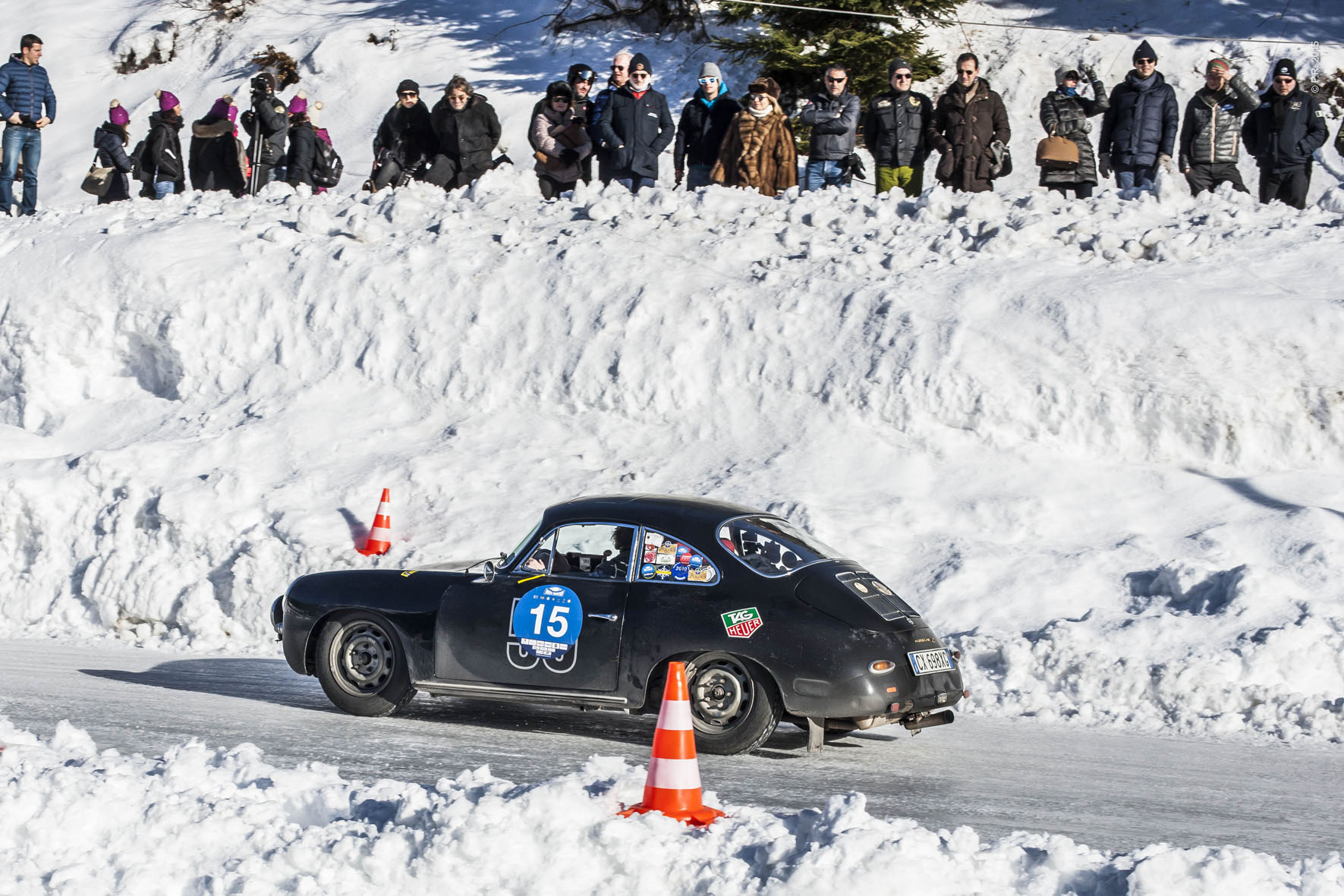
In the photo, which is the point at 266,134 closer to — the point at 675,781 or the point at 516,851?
the point at 675,781

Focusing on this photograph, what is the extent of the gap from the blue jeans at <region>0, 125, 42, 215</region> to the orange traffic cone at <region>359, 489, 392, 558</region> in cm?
880

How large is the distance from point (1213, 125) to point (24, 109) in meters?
14.3

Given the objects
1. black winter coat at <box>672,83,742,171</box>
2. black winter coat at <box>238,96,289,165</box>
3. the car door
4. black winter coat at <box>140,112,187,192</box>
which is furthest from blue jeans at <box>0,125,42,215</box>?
the car door

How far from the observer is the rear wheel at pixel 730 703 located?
7.81 m

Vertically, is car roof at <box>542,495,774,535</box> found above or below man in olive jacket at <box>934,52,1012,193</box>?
below

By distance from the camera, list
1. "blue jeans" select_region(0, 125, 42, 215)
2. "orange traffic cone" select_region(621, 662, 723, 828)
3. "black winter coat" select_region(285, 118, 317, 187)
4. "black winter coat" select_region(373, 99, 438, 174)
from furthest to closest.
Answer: "black winter coat" select_region(285, 118, 317, 187) → "blue jeans" select_region(0, 125, 42, 215) → "black winter coat" select_region(373, 99, 438, 174) → "orange traffic cone" select_region(621, 662, 723, 828)

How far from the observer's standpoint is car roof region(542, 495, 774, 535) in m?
8.38

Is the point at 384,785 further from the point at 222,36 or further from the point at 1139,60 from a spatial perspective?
the point at 222,36

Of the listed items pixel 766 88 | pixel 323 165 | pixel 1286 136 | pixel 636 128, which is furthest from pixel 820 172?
pixel 323 165

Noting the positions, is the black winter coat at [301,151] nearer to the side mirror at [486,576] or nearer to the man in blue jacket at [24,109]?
the man in blue jacket at [24,109]

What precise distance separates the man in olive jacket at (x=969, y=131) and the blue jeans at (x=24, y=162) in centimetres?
1145

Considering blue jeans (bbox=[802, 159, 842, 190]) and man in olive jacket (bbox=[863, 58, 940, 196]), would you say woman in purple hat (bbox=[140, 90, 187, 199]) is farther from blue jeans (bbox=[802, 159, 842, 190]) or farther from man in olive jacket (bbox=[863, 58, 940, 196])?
man in olive jacket (bbox=[863, 58, 940, 196])

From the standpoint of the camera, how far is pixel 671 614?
809 centimetres

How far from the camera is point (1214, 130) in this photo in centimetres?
1574
